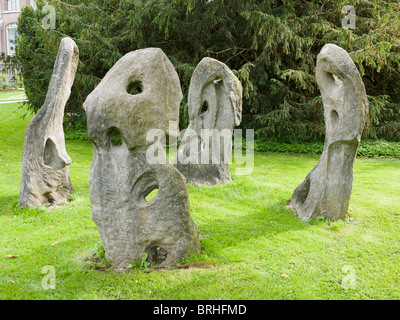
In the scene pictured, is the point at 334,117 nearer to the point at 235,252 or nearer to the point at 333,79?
the point at 333,79

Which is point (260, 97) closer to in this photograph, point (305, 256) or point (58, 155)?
point (58, 155)

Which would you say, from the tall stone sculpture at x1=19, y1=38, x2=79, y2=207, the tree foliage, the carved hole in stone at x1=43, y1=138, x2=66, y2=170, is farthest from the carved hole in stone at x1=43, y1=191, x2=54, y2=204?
the tree foliage

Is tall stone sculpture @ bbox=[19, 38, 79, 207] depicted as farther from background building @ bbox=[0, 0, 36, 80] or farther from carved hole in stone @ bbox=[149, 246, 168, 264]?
background building @ bbox=[0, 0, 36, 80]

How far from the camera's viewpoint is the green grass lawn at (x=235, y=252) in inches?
167

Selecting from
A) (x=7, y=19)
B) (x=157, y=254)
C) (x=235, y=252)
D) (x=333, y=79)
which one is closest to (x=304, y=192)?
(x=333, y=79)

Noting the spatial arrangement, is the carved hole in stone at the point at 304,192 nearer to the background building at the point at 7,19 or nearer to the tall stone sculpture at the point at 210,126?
the tall stone sculpture at the point at 210,126

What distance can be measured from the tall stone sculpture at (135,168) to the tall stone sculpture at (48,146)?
3.23 meters

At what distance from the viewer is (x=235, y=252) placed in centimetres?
526

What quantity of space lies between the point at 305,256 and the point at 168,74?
3199 millimetres

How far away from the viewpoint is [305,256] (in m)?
5.20

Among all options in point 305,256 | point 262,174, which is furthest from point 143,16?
point 305,256

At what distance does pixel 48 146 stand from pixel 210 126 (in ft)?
12.4

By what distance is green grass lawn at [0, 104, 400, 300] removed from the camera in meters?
4.25

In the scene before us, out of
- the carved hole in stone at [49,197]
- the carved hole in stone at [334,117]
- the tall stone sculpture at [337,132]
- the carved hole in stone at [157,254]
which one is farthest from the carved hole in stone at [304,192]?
the carved hole in stone at [49,197]
